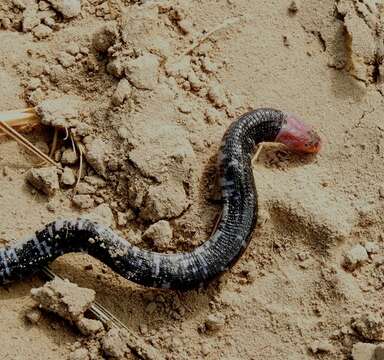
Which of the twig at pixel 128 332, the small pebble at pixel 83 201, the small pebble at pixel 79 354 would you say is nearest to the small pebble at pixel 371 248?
the twig at pixel 128 332

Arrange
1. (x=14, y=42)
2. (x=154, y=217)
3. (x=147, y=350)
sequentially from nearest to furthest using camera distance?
(x=147, y=350) < (x=154, y=217) < (x=14, y=42)

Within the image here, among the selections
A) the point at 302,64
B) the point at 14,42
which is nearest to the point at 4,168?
the point at 14,42

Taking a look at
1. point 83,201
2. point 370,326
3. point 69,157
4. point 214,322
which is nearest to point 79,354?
point 214,322

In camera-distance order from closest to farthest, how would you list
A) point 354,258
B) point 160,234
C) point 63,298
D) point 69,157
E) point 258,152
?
point 63,298 < point 160,234 < point 354,258 < point 69,157 < point 258,152

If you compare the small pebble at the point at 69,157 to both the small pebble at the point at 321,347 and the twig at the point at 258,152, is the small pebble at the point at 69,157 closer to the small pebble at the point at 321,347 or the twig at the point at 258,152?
the twig at the point at 258,152

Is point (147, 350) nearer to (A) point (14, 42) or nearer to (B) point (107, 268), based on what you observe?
(B) point (107, 268)

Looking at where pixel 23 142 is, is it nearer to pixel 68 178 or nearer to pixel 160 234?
pixel 68 178
